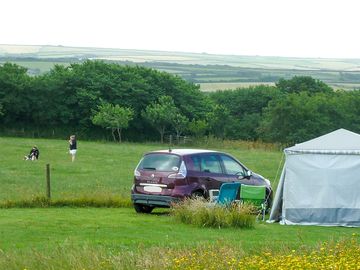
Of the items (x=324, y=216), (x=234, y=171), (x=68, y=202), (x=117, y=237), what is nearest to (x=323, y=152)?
(x=324, y=216)

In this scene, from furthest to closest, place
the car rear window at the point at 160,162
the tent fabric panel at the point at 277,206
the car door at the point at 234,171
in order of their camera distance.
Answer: the car door at the point at 234,171 → the tent fabric panel at the point at 277,206 → the car rear window at the point at 160,162

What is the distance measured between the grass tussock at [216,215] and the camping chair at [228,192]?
1.28m

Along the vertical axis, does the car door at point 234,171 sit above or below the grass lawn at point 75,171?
above

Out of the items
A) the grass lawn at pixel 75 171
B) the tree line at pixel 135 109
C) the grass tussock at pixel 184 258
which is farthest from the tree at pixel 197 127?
the grass tussock at pixel 184 258

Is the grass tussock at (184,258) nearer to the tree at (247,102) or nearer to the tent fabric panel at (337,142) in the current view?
the tent fabric panel at (337,142)

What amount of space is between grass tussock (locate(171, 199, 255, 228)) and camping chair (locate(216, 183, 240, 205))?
128cm

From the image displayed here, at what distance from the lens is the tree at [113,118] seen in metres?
75.8

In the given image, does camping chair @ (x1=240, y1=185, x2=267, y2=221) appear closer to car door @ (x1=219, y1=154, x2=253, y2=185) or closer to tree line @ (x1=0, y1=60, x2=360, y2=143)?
car door @ (x1=219, y1=154, x2=253, y2=185)

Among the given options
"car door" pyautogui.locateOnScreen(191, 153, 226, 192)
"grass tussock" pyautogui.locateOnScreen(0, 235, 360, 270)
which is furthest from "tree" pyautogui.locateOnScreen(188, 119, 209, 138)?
"grass tussock" pyautogui.locateOnScreen(0, 235, 360, 270)

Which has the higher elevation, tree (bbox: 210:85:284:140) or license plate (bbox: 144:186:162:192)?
license plate (bbox: 144:186:162:192)

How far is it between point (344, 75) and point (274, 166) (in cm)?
Answer: 12945

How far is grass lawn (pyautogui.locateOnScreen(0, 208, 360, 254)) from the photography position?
15.3m

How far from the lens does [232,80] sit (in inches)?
6142

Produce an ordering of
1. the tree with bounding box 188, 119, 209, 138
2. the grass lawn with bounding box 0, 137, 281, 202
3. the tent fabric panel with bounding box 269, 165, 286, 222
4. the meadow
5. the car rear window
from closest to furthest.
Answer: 1. the meadow
2. the car rear window
3. the tent fabric panel with bounding box 269, 165, 286, 222
4. the grass lawn with bounding box 0, 137, 281, 202
5. the tree with bounding box 188, 119, 209, 138
